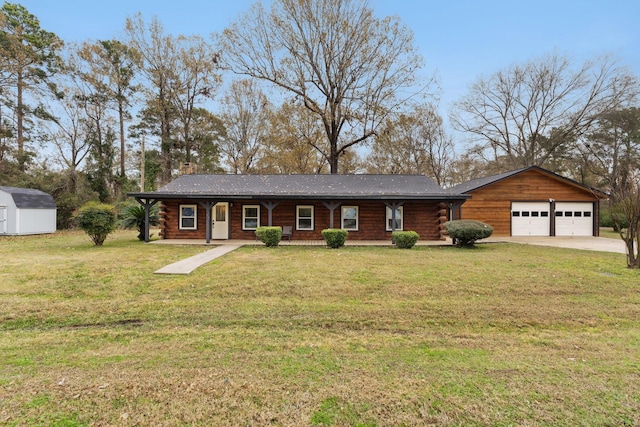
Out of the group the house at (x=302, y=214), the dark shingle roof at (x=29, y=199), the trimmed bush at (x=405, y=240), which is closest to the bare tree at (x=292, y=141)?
the house at (x=302, y=214)

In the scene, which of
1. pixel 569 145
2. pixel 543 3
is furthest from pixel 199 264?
pixel 569 145

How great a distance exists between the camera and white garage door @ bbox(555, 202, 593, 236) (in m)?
17.7

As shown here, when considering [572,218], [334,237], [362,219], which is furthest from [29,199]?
[572,218]

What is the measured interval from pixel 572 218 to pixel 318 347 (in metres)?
20.3

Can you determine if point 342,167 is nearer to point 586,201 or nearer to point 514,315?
point 586,201

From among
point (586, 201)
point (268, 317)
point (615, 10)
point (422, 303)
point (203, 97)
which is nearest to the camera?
point (268, 317)

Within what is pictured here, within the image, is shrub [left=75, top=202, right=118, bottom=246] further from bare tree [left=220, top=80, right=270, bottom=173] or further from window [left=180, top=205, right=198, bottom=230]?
bare tree [left=220, top=80, right=270, bottom=173]

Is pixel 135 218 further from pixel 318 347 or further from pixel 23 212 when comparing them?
pixel 318 347

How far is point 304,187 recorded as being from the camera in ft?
49.7

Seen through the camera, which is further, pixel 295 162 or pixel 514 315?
pixel 295 162

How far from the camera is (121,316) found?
4.68m

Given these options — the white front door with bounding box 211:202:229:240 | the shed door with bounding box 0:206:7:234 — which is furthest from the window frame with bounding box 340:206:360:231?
the shed door with bounding box 0:206:7:234

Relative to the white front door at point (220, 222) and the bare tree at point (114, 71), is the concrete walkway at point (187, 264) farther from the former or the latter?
the bare tree at point (114, 71)

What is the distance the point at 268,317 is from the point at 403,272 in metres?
3.69
